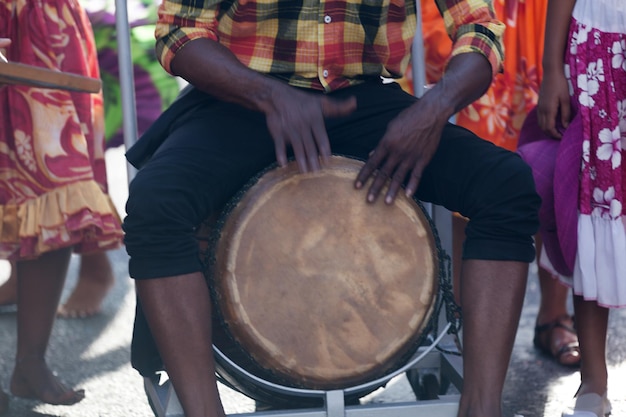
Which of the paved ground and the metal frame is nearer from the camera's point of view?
the metal frame

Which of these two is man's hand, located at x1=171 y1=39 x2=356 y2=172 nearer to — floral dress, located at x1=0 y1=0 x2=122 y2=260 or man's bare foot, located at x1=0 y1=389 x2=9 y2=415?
floral dress, located at x1=0 y1=0 x2=122 y2=260

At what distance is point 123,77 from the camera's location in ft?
9.14

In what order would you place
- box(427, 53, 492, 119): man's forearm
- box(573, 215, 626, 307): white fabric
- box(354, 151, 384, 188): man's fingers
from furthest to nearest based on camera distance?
box(573, 215, 626, 307): white fabric → box(427, 53, 492, 119): man's forearm → box(354, 151, 384, 188): man's fingers

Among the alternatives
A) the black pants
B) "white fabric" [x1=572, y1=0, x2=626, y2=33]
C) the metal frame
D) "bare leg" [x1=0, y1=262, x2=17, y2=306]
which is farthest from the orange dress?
"bare leg" [x1=0, y1=262, x2=17, y2=306]

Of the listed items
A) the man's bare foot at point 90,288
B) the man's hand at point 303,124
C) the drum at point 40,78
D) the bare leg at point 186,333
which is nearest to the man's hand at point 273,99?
the man's hand at point 303,124

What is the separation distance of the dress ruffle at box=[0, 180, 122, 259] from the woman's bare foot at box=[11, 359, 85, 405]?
1.04 ft

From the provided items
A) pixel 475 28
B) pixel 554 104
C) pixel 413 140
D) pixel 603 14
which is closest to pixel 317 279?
pixel 413 140

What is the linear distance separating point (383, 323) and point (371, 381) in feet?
0.43

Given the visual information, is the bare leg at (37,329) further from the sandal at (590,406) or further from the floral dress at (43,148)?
the sandal at (590,406)

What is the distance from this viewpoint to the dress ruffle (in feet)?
10.1

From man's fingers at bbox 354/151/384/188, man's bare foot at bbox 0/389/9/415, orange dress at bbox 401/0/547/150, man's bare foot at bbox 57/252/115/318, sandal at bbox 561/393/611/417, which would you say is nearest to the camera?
man's fingers at bbox 354/151/384/188

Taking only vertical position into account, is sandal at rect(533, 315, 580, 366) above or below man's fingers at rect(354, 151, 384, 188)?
below

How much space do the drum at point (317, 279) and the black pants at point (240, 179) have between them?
9 centimetres

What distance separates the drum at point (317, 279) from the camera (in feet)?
7.23
